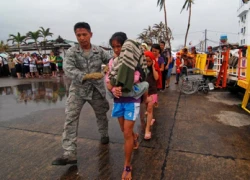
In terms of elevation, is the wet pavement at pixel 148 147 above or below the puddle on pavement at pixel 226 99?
below

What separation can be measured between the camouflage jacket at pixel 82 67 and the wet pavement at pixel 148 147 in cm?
96

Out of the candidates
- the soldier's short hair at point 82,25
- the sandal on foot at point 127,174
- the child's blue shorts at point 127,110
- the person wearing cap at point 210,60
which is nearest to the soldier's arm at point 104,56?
the soldier's short hair at point 82,25

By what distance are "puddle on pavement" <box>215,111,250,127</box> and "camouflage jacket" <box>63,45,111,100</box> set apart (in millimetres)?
2896

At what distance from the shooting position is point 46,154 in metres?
3.06

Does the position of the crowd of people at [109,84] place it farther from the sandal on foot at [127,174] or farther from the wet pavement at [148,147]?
the wet pavement at [148,147]

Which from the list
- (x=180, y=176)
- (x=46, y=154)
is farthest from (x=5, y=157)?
(x=180, y=176)

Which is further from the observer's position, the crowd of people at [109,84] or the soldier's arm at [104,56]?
the soldier's arm at [104,56]

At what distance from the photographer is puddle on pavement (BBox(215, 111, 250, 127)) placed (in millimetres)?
4270

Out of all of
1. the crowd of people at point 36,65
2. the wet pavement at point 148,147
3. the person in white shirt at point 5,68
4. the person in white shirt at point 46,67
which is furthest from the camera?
the person in white shirt at point 5,68

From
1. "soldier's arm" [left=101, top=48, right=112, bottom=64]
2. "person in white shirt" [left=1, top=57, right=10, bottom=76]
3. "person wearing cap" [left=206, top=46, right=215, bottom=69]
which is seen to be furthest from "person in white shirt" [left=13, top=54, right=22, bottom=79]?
"soldier's arm" [left=101, top=48, right=112, bottom=64]

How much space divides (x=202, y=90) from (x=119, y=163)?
18.7 ft

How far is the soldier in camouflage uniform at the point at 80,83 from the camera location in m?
2.71

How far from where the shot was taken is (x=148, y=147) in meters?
3.21

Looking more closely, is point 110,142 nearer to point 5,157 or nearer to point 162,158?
point 162,158
